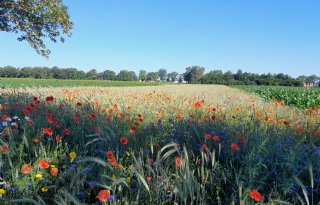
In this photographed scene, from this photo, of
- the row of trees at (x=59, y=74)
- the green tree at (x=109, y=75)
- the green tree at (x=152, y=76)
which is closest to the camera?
the row of trees at (x=59, y=74)

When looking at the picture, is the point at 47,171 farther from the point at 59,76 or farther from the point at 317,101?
the point at 59,76

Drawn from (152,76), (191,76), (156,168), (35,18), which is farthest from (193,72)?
(156,168)

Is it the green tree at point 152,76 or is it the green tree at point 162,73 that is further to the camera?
the green tree at point 162,73

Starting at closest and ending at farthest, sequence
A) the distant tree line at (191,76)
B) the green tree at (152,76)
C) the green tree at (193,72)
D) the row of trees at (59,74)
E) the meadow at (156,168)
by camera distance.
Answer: the meadow at (156,168) < the distant tree line at (191,76) < the row of trees at (59,74) < the green tree at (193,72) < the green tree at (152,76)

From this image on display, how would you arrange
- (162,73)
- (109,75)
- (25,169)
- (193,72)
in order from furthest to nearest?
(162,73), (193,72), (109,75), (25,169)

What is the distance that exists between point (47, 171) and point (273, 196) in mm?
1956

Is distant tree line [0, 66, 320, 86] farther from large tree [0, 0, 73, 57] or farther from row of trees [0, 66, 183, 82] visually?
large tree [0, 0, 73, 57]

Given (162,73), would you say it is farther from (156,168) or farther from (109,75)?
(156,168)

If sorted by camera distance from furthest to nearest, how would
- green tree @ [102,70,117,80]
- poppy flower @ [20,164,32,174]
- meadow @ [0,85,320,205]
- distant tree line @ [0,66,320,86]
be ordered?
1. green tree @ [102,70,117,80]
2. distant tree line @ [0,66,320,86]
3. poppy flower @ [20,164,32,174]
4. meadow @ [0,85,320,205]

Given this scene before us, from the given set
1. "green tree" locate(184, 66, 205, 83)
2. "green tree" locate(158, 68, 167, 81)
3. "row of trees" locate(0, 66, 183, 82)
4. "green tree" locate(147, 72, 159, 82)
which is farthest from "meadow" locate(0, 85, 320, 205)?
"green tree" locate(158, 68, 167, 81)

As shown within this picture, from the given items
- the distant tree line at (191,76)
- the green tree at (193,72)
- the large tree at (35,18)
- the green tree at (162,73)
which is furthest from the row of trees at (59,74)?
the large tree at (35,18)

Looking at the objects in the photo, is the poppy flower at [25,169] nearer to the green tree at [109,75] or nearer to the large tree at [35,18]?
the large tree at [35,18]

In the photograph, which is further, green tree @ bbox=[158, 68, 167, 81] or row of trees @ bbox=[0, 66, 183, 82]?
green tree @ bbox=[158, 68, 167, 81]

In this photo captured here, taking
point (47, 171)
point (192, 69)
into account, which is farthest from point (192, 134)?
point (192, 69)
